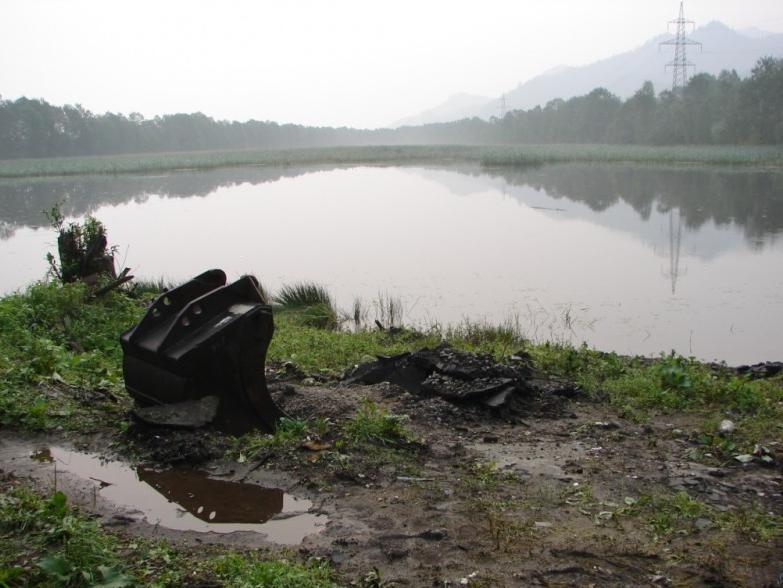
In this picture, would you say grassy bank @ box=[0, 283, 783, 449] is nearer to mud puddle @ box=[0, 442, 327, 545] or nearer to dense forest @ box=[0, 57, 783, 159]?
mud puddle @ box=[0, 442, 327, 545]

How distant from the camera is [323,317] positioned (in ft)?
35.0

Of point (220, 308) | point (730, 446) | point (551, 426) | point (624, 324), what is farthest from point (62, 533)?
point (624, 324)

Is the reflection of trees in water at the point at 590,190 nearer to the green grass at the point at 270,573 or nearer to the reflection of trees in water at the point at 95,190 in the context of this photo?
the reflection of trees in water at the point at 95,190

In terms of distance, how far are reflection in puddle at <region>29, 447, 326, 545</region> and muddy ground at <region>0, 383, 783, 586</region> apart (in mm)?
77

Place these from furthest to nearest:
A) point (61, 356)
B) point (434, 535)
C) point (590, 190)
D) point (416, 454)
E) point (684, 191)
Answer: point (590, 190), point (684, 191), point (61, 356), point (416, 454), point (434, 535)

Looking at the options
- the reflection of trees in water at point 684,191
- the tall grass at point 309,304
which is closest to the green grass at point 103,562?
the tall grass at point 309,304

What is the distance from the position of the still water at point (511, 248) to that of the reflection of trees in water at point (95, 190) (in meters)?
0.29

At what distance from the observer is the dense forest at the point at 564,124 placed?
173ft

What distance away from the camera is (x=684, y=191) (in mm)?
27562

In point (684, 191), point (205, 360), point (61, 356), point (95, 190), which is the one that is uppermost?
point (95, 190)

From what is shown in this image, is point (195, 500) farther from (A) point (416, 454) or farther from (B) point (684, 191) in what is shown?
(B) point (684, 191)

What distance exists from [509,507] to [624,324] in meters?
7.06

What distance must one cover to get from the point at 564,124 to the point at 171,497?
9207cm

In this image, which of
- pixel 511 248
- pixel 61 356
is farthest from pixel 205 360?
pixel 511 248
